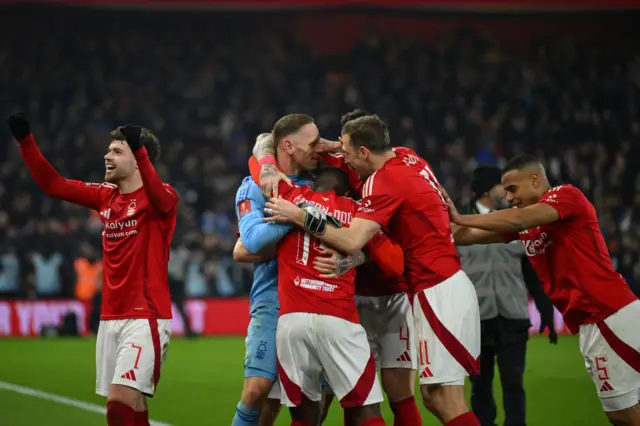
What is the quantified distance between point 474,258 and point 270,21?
791 inches

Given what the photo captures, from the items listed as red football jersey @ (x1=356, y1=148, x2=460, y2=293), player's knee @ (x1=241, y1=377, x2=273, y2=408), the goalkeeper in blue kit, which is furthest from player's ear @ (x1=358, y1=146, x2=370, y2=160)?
player's knee @ (x1=241, y1=377, x2=273, y2=408)

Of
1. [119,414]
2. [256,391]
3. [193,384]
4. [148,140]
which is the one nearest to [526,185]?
[256,391]

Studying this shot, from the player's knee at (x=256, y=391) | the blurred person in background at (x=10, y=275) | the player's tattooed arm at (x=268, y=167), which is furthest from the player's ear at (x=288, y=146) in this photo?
the blurred person in background at (x=10, y=275)

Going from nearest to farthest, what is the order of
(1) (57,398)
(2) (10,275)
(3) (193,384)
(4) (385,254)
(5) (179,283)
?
1. (4) (385,254)
2. (1) (57,398)
3. (3) (193,384)
4. (5) (179,283)
5. (2) (10,275)

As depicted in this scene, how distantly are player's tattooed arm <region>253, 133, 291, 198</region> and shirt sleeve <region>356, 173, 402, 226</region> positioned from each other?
57 cm

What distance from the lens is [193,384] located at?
11.9 m

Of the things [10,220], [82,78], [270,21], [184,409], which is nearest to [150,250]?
[184,409]

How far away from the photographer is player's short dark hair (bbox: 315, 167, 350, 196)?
20.9 feet

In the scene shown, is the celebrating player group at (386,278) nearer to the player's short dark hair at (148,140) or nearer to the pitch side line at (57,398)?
the player's short dark hair at (148,140)

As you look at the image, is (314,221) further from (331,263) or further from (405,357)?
(405,357)

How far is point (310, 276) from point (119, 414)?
1582 mm

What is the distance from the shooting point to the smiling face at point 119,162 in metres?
6.74

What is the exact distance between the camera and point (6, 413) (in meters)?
9.48

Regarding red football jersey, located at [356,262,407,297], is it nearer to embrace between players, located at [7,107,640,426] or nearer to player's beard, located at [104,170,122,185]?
embrace between players, located at [7,107,640,426]
